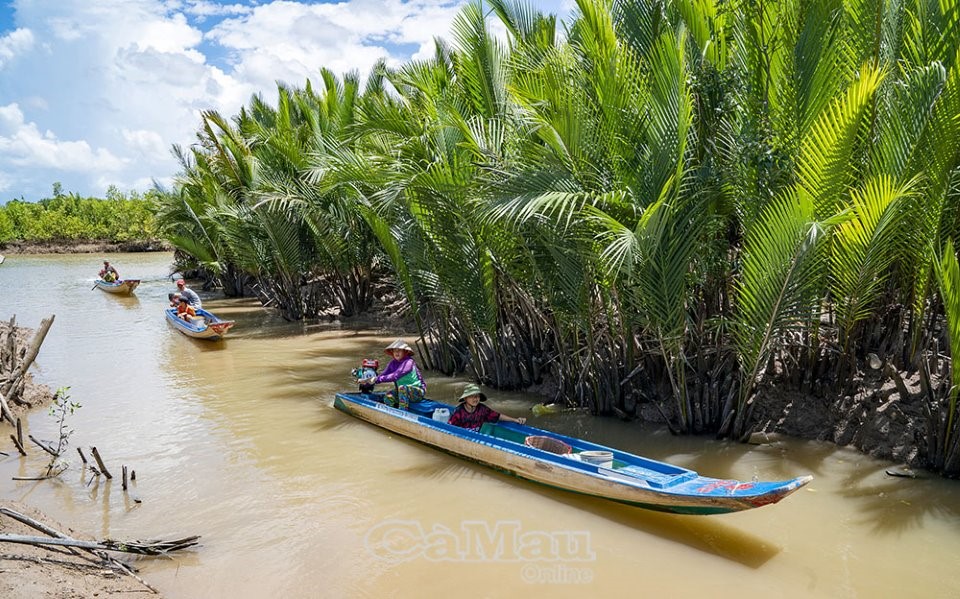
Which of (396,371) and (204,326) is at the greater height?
(396,371)

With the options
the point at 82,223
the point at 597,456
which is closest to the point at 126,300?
the point at 597,456

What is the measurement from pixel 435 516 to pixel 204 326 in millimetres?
11007

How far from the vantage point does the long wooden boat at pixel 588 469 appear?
190 inches

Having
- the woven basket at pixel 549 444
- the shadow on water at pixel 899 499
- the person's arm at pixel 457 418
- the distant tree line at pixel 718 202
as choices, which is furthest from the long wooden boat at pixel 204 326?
the shadow on water at pixel 899 499

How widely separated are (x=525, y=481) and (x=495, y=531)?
87cm

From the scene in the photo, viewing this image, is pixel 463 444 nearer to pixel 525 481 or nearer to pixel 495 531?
pixel 525 481

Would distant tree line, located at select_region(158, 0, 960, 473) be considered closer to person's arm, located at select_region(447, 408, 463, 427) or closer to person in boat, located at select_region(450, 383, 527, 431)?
person in boat, located at select_region(450, 383, 527, 431)

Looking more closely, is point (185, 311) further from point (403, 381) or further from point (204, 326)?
point (403, 381)

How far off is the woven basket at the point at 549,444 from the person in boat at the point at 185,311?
1219 cm

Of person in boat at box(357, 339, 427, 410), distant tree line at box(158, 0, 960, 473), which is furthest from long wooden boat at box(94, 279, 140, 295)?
person in boat at box(357, 339, 427, 410)

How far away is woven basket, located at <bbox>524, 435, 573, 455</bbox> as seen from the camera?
6.36m

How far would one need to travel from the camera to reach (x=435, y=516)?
5.86 meters

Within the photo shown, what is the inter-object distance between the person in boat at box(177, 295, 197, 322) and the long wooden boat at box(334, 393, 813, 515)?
10116mm

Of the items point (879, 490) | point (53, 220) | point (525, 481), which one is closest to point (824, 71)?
point (879, 490)
